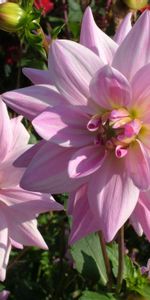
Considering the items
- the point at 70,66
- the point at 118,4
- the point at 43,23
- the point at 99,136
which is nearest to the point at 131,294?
the point at 99,136

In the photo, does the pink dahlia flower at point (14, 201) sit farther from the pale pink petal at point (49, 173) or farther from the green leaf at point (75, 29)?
the green leaf at point (75, 29)

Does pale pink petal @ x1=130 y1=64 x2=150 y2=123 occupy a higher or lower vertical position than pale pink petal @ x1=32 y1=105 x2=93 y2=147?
higher

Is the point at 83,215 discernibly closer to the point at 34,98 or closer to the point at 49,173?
the point at 49,173

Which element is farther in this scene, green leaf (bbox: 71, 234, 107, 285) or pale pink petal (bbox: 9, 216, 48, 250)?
green leaf (bbox: 71, 234, 107, 285)

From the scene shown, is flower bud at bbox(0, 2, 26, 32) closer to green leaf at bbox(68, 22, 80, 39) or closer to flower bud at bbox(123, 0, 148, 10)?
flower bud at bbox(123, 0, 148, 10)

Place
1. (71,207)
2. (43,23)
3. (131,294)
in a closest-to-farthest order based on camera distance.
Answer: (71,207)
(131,294)
(43,23)

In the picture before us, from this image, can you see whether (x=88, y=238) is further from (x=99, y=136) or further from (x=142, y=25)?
(x=142, y=25)

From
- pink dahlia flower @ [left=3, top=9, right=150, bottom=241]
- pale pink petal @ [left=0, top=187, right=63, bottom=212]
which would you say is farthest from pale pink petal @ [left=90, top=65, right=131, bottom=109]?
pale pink petal @ [left=0, top=187, right=63, bottom=212]

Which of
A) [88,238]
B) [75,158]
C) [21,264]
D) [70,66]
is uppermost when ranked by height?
[70,66]
